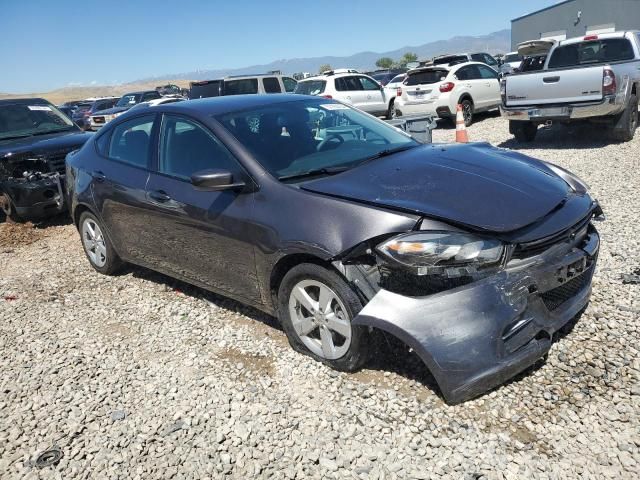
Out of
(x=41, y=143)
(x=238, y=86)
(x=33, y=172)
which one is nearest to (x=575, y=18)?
(x=238, y=86)

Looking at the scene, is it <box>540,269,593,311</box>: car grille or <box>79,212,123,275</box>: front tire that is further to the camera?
<box>79,212,123,275</box>: front tire

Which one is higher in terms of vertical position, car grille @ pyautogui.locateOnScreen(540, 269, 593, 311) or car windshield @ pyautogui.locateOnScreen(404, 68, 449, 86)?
car windshield @ pyautogui.locateOnScreen(404, 68, 449, 86)

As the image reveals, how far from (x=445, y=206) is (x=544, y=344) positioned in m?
0.87

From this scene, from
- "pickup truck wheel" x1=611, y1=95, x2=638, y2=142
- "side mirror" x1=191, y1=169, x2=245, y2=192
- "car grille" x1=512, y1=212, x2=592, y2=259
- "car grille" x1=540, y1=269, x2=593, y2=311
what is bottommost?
"pickup truck wheel" x1=611, y1=95, x2=638, y2=142

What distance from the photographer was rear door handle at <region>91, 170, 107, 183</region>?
188 inches

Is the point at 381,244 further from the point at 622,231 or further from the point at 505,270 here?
the point at 622,231

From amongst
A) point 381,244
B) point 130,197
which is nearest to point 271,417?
point 381,244

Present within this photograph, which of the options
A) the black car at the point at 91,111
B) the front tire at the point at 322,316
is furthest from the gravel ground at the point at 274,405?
the black car at the point at 91,111

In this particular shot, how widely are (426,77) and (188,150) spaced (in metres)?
11.1

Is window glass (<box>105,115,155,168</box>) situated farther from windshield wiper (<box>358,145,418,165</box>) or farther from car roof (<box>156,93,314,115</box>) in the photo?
windshield wiper (<box>358,145,418,165</box>)

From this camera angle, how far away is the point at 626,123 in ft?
29.2

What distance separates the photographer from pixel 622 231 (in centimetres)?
501

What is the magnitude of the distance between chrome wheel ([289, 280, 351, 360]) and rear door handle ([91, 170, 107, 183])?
2.46m

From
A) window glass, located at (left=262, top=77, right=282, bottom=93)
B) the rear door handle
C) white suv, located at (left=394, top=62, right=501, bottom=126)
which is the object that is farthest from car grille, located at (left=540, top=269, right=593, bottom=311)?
window glass, located at (left=262, top=77, right=282, bottom=93)
